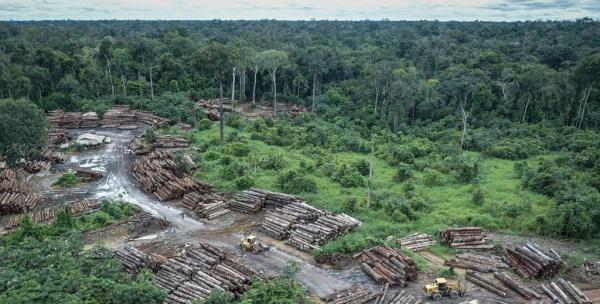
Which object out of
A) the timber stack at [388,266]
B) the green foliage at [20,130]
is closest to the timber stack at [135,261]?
the timber stack at [388,266]

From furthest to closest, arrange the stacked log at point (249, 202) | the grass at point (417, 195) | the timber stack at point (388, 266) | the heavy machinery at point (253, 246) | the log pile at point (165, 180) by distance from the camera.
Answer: the log pile at point (165, 180) < the stacked log at point (249, 202) < the grass at point (417, 195) < the heavy machinery at point (253, 246) < the timber stack at point (388, 266)

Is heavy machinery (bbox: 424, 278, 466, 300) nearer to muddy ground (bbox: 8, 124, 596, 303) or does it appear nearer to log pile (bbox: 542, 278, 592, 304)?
muddy ground (bbox: 8, 124, 596, 303)

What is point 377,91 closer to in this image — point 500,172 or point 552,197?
point 500,172

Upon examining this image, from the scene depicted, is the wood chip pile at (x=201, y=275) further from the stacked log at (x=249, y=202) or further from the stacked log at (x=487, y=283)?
Result: the stacked log at (x=487, y=283)

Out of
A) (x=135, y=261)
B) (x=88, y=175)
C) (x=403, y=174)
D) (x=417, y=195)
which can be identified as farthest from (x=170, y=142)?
(x=417, y=195)

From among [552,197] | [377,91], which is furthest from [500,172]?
[377,91]

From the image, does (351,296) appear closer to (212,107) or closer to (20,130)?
(20,130)

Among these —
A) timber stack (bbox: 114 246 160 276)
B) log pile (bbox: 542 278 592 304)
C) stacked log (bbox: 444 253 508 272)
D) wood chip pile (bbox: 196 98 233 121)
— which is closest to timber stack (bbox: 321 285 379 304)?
stacked log (bbox: 444 253 508 272)
